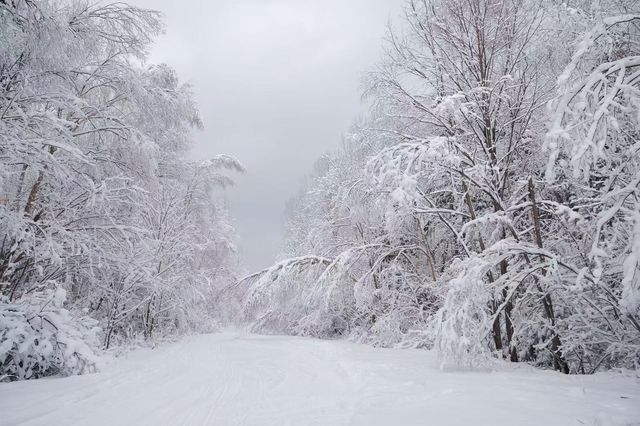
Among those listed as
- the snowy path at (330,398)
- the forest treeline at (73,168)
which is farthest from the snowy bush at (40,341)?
the snowy path at (330,398)

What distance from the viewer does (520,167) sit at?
762 cm

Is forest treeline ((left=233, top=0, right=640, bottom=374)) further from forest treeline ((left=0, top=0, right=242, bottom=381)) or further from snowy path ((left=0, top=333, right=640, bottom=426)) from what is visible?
forest treeline ((left=0, top=0, right=242, bottom=381))

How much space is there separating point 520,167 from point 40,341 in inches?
349

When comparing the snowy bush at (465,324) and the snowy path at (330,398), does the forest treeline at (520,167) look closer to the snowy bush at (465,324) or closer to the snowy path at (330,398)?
the snowy bush at (465,324)

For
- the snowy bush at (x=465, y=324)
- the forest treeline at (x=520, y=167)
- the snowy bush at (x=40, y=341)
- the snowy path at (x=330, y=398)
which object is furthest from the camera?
the snowy bush at (x=40, y=341)

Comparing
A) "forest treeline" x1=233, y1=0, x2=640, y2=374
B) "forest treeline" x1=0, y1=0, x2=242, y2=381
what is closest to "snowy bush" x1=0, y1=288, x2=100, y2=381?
"forest treeline" x1=0, y1=0, x2=242, y2=381

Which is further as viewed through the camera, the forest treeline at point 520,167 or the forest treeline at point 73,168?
the forest treeline at point 73,168

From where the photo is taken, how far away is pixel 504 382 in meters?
4.70

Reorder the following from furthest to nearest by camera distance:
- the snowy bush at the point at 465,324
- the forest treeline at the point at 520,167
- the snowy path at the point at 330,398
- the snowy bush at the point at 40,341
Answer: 1. the snowy bush at the point at 40,341
2. the snowy bush at the point at 465,324
3. the forest treeline at the point at 520,167
4. the snowy path at the point at 330,398

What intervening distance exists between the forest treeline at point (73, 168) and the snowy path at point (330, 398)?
117 cm

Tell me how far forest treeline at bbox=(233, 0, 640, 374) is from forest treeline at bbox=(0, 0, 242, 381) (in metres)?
4.96

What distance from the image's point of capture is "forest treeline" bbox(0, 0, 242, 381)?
5656 mm

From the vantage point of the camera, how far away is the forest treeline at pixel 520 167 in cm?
353

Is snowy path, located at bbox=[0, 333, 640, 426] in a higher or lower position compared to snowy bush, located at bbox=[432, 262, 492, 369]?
lower
